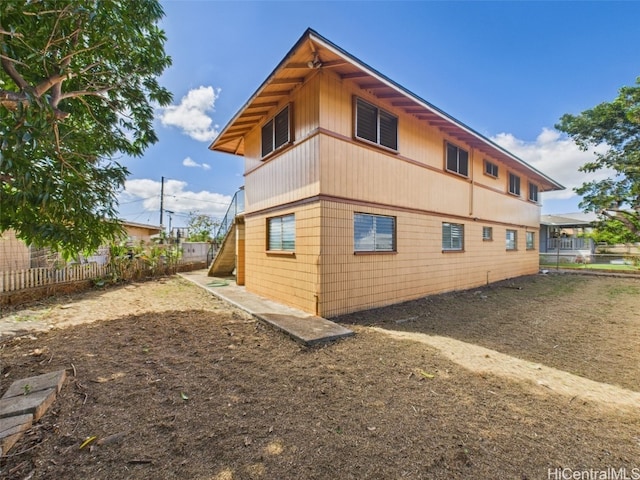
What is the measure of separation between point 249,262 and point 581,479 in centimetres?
825

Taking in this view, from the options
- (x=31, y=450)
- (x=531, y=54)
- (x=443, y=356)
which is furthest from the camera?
(x=531, y=54)

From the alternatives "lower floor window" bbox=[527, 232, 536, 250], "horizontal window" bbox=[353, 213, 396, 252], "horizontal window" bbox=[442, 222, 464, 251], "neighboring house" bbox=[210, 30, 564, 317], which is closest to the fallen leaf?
"neighboring house" bbox=[210, 30, 564, 317]

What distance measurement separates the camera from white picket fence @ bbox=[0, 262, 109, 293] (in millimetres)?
7535

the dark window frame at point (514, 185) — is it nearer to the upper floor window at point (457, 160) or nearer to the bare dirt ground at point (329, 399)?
the upper floor window at point (457, 160)

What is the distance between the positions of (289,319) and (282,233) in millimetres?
2562

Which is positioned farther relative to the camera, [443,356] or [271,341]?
[271,341]

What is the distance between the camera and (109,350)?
13.9 ft

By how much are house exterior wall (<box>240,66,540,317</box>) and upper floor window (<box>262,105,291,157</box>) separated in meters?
0.24

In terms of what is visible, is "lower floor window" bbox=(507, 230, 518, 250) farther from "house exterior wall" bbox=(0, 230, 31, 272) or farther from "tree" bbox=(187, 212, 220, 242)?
"house exterior wall" bbox=(0, 230, 31, 272)

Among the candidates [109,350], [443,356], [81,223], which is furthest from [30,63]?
[443,356]

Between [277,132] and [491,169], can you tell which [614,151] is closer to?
[491,169]

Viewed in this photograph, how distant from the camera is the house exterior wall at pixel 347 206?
5.97m

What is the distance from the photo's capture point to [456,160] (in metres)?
9.75

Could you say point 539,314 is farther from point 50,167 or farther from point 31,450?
point 50,167
